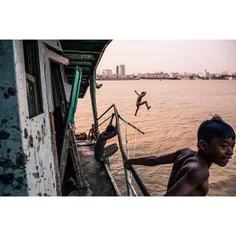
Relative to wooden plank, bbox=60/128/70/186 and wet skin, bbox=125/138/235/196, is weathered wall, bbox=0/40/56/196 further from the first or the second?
wooden plank, bbox=60/128/70/186

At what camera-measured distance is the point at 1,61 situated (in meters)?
1.22

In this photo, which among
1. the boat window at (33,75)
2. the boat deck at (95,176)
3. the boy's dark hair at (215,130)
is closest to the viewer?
the boy's dark hair at (215,130)

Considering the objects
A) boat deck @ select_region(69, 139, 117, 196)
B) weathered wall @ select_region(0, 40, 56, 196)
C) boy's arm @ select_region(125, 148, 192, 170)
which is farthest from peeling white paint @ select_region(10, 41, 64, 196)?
boat deck @ select_region(69, 139, 117, 196)

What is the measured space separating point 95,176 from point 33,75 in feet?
9.82

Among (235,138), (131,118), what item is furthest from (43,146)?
(131,118)

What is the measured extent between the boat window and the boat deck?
1940 mm

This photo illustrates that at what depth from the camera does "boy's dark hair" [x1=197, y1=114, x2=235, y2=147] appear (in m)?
1.39

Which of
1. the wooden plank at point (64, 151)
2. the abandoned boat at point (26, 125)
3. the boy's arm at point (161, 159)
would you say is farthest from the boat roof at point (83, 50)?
the boy's arm at point (161, 159)

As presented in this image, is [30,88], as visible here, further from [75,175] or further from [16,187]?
[75,175]

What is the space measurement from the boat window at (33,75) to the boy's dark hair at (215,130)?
1358 mm

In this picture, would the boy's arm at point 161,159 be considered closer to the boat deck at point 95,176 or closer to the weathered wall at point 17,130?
the weathered wall at point 17,130

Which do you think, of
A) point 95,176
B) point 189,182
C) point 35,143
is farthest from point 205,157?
point 95,176

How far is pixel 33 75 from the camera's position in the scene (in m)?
1.89

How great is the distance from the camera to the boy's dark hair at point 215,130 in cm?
139
